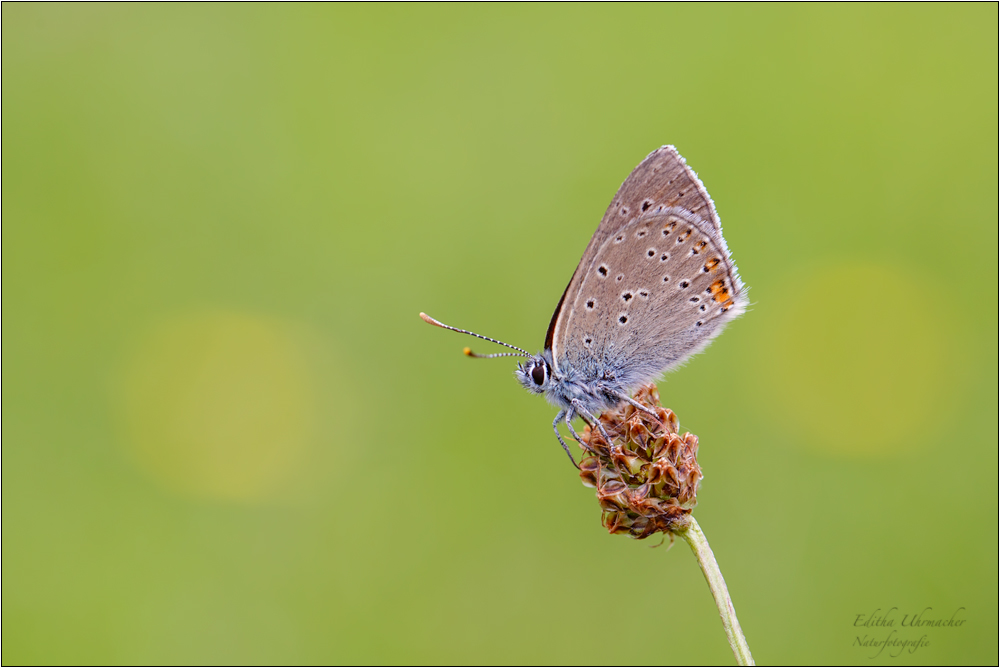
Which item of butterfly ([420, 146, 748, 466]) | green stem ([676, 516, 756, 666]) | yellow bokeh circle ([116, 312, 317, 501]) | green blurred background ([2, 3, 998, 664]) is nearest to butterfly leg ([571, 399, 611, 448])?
butterfly ([420, 146, 748, 466])

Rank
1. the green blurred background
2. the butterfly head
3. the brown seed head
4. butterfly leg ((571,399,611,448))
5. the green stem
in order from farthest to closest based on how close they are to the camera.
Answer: the green blurred background, the butterfly head, butterfly leg ((571,399,611,448)), the brown seed head, the green stem

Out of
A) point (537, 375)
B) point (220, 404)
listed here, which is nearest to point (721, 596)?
point (537, 375)

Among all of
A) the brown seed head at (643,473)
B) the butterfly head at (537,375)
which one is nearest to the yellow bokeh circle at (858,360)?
the butterfly head at (537,375)

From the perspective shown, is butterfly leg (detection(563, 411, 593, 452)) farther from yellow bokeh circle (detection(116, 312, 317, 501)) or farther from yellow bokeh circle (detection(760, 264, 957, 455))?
yellow bokeh circle (detection(116, 312, 317, 501))

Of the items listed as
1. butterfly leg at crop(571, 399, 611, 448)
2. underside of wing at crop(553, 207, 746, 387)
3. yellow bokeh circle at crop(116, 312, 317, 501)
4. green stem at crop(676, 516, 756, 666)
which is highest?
underside of wing at crop(553, 207, 746, 387)

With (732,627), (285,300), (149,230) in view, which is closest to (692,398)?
(285,300)

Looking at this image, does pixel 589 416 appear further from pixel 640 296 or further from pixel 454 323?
pixel 454 323
